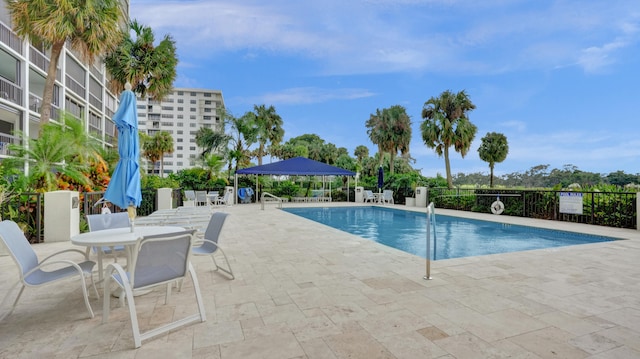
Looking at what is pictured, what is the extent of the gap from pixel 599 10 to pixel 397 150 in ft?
51.9

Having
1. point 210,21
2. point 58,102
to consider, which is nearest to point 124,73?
point 210,21

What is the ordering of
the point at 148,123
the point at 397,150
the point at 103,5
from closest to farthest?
the point at 103,5
the point at 397,150
the point at 148,123

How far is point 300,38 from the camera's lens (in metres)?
18.4

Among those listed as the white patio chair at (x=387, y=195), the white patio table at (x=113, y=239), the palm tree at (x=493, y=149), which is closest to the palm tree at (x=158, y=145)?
the white patio chair at (x=387, y=195)

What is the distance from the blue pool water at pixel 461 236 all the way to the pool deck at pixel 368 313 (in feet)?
5.42

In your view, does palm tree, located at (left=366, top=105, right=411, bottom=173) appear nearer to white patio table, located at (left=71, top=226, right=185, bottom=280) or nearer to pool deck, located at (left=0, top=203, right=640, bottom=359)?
pool deck, located at (left=0, top=203, right=640, bottom=359)

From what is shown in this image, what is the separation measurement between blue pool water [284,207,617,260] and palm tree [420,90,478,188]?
10.2 m

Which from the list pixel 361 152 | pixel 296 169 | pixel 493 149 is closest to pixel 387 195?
pixel 296 169

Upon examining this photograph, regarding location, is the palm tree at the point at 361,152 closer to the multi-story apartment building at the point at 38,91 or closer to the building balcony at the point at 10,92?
the multi-story apartment building at the point at 38,91

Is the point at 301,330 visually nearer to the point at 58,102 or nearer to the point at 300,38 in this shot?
the point at 300,38

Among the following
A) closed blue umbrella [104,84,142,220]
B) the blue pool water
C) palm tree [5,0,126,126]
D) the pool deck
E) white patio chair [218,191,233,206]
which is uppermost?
palm tree [5,0,126,126]

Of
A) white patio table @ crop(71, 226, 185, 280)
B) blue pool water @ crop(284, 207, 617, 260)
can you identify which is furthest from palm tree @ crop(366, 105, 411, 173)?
white patio table @ crop(71, 226, 185, 280)

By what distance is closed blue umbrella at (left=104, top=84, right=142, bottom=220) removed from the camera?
3.92 m

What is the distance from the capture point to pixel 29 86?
17125 millimetres
